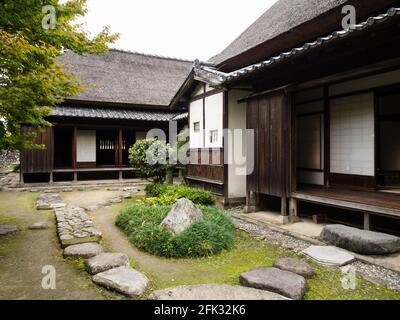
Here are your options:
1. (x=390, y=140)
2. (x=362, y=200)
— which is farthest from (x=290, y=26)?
(x=362, y=200)

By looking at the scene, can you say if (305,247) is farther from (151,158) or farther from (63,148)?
(63,148)

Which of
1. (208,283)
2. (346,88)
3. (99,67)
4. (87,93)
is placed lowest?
(208,283)

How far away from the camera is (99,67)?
18875 mm

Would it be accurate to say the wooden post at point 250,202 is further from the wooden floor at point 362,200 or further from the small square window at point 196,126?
the small square window at point 196,126

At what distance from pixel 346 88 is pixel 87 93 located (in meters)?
13.6

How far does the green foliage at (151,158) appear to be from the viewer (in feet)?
36.5

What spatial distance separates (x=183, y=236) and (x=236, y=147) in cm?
468

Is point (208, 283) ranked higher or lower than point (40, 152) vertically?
lower

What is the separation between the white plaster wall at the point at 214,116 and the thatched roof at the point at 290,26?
6.06 feet

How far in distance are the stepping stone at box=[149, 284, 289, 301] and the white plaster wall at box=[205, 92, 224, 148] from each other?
20.6 feet

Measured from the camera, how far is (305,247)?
559cm

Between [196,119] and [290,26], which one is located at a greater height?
[290,26]
